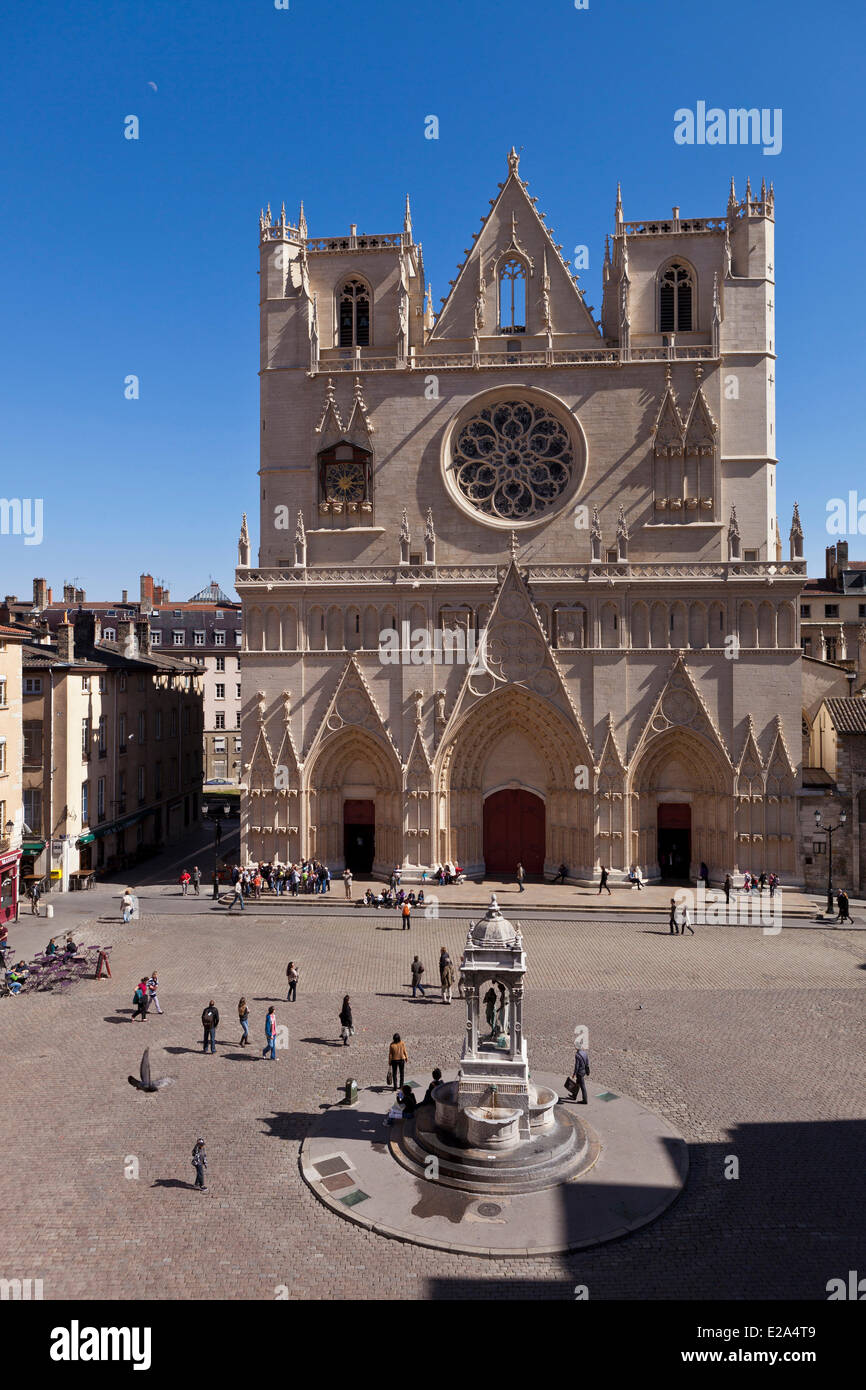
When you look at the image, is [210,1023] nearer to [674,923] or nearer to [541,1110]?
[541,1110]

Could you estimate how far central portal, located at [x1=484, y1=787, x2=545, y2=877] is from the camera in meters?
44.4

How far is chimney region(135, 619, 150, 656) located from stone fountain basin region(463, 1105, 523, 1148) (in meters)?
46.9

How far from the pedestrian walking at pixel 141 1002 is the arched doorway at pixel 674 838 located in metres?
26.0

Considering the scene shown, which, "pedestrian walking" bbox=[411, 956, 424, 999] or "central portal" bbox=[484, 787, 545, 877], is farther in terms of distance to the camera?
"central portal" bbox=[484, 787, 545, 877]

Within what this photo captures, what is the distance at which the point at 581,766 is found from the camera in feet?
139

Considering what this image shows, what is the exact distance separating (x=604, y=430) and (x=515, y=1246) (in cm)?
3698

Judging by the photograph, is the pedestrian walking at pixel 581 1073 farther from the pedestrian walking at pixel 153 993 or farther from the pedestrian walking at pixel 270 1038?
the pedestrian walking at pixel 153 993

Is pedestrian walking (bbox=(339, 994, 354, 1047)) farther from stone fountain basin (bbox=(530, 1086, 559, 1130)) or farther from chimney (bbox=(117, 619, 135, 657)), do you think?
chimney (bbox=(117, 619, 135, 657))

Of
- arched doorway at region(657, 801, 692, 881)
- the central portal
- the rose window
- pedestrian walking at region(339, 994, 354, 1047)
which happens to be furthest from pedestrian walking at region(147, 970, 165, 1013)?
the rose window

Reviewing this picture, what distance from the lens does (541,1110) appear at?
1803 centimetres

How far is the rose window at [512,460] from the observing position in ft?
147

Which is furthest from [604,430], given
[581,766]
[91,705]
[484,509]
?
[91,705]

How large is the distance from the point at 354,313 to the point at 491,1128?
40630mm

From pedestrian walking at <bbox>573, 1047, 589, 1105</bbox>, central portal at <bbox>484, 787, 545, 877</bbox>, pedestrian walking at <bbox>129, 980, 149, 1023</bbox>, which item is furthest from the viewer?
central portal at <bbox>484, 787, 545, 877</bbox>
